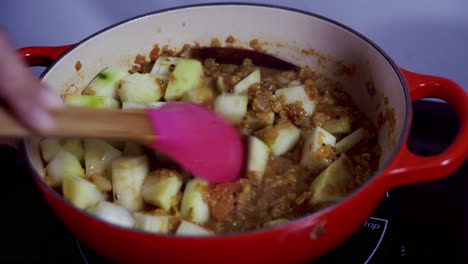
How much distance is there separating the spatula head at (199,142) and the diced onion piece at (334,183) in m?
0.20

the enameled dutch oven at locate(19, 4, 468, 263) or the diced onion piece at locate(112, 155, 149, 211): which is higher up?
the enameled dutch oven at locate(19, 4, 468, 263)

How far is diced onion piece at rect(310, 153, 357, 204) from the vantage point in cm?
128

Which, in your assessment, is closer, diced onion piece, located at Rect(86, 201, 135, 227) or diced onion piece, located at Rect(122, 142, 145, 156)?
diced onion piece, located at Rect(86, 201, 135, 227)

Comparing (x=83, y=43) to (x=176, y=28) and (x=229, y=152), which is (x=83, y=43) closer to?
(x=176, y=28)

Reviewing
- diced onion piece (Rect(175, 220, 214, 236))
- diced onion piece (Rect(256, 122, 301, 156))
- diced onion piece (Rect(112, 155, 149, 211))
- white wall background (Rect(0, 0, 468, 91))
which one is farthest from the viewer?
white wall background (Rect(0, 0, 468, 91))

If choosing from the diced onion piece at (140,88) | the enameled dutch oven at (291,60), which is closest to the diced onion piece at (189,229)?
the enameled dutch oven at (291,60)

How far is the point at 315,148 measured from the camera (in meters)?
1.39

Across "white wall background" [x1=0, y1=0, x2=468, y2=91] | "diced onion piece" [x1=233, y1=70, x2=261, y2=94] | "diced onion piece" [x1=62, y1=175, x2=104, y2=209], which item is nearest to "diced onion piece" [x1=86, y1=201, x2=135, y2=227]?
"diced onion piece" [x1=62, y1=175, x2=104, y2=209]

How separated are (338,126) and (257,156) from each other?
0.87ft

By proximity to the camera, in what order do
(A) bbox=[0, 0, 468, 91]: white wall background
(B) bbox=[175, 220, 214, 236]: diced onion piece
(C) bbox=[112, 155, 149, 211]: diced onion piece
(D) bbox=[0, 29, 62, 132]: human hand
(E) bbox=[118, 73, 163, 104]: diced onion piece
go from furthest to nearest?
(A) bbox=[0, 0, 468, 91]: white wall background → (E) bbox=[118, 73, 163, 104]: diced onion piece → (C) bbox=[112, 155, 149, 211]: diced onion piece → (B) bbox=[175, 220, 214, 236]: diced onion piece → (D) bbox=[0, 29, 62, 132]: human hand

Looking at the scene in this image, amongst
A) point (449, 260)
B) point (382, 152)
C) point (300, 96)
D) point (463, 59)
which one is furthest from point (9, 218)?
point (463, 59)

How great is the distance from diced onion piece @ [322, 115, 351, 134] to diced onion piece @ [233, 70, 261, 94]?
0.83 ft

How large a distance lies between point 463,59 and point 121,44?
3.48 ft

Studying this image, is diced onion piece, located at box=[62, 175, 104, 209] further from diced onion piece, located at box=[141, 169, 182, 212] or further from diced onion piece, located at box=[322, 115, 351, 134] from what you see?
diced onion piece, located at box=[322, 115, 351, 134]
